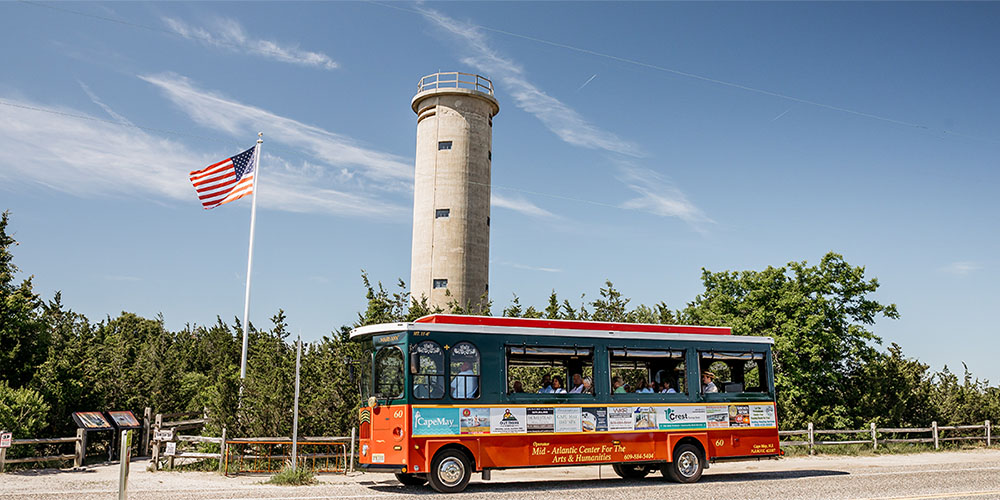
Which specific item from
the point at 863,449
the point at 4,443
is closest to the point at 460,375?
the point at 4,443

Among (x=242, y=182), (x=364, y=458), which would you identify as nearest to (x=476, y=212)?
(x=242, y=182)

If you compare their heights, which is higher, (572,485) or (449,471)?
(449,471)

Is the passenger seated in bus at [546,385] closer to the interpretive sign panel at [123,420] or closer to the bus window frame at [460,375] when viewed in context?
the bus window frame at [460,375]

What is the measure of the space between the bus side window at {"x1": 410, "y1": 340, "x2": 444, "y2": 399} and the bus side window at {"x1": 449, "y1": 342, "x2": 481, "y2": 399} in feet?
0.81

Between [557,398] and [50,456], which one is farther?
[50,456]

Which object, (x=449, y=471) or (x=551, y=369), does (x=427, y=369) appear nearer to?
(x=449, y=471)

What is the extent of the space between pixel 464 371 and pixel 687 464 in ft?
18.9

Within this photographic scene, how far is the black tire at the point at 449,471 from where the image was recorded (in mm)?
14047

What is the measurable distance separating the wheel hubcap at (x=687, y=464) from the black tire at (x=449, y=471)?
4991 millimetres

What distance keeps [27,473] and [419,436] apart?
31.5ft

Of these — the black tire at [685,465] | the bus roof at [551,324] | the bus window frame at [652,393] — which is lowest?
the black tire at [685,465]

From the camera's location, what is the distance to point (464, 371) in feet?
47.7

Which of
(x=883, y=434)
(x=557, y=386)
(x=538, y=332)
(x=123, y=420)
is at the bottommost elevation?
(x=883, y=434)

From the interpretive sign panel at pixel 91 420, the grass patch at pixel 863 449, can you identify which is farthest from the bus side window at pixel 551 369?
the grass patch at pixel 863 449
